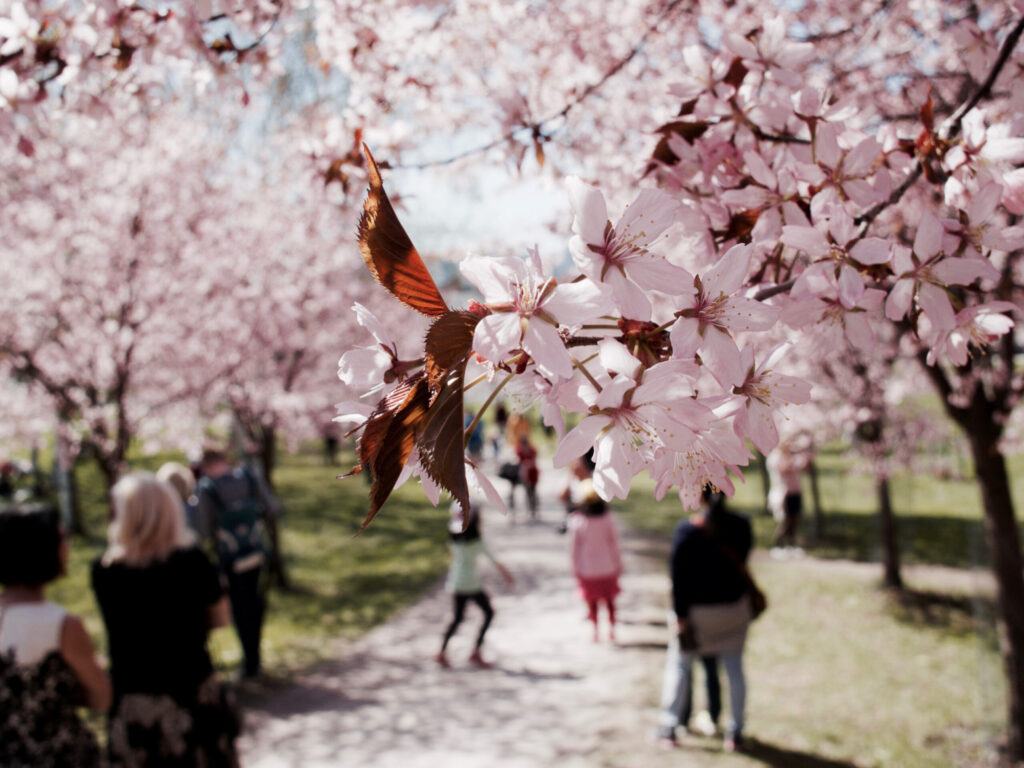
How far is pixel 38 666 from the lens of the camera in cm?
285

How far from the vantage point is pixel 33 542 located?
305 centimetres

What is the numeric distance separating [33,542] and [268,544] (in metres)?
6.59

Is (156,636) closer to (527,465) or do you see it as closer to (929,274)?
(929,274)

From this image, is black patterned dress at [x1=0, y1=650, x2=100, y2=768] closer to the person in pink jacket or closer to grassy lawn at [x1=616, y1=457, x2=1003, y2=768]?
grassy lawn at [x1=616, y1=457, x2=1003, y2=768]

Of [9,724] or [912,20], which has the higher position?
[912,20]

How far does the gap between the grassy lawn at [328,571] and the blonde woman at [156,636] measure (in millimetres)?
1150

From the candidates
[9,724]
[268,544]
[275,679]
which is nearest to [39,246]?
[268,544]

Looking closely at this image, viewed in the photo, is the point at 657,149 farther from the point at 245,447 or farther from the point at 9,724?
the point at 245,447

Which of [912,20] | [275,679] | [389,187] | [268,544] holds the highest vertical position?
[912,20]

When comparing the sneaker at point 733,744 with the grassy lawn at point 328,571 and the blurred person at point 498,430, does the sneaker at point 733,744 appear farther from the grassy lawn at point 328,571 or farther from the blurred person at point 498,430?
the blurred person at point 498,430

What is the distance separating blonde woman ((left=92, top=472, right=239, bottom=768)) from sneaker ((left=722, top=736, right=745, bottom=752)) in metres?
2.84

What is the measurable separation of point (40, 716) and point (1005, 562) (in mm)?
5027

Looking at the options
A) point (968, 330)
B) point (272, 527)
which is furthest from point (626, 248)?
point (272, 527)

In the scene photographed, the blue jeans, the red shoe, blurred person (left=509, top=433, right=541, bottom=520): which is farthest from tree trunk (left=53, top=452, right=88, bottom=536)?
the blue jeans
